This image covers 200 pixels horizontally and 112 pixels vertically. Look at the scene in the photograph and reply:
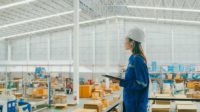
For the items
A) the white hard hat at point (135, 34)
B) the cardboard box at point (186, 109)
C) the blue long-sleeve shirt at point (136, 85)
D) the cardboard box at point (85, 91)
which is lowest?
the cardboard box at point (85, 91)

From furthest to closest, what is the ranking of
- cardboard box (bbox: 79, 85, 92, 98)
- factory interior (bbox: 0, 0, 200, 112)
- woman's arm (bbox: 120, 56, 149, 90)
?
cardboard box (bbox: 79, 85, 92, 98)
factory interior (bbox: 0, 0, 200, 112)
woman's arm (bbox: 120, 56, 149, 90)

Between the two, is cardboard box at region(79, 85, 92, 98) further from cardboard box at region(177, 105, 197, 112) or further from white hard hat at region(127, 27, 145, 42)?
white hard hat at region(127, 27, 145, 42)

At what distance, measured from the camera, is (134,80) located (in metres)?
2.34

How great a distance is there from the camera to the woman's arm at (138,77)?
7.64 ft

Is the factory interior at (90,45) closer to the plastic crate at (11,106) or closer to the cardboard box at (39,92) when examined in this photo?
the cardboard box at (39,92)

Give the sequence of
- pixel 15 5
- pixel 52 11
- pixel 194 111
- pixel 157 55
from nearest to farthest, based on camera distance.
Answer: pixel 194 111, pixel 15 5, pixel 52 11, pixel 157 55

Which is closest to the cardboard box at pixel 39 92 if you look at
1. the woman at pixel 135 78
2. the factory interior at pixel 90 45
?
the factory interior at pixel 90 45

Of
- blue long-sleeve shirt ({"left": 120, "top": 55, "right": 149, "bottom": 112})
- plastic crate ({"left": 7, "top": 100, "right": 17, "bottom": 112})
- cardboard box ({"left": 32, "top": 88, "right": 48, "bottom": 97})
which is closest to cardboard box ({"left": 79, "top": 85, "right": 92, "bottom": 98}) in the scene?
cardboard box ({"left": 32, "top": 88, "right": 48, "bottom": 97})

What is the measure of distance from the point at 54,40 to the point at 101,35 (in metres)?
5.66

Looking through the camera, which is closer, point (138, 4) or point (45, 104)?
point (45, 104)

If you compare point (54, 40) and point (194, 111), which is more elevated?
point (54, 40)

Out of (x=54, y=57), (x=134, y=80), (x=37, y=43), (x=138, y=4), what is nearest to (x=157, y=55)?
(x=138, y=4)

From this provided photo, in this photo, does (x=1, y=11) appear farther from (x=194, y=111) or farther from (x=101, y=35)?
(x=194, y=111)

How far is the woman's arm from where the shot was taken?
91.7 inches
